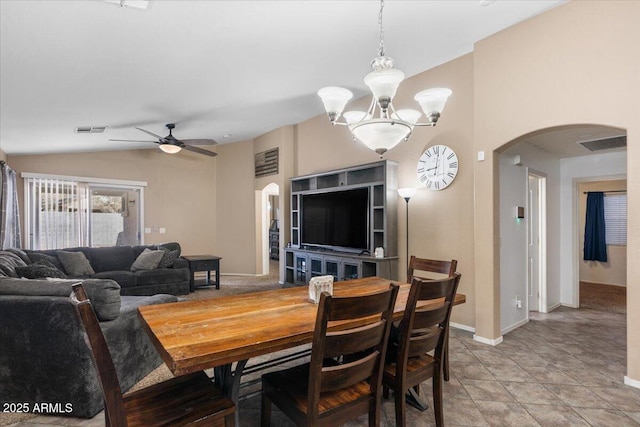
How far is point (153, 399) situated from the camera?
1478 millimetres

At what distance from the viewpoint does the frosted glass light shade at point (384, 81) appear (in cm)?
205

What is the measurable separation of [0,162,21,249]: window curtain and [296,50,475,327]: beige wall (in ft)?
17.8

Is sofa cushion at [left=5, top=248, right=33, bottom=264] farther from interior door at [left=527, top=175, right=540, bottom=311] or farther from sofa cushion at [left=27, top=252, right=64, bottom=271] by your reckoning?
interior door at [left=527, top=175, right=540, bottom=311]

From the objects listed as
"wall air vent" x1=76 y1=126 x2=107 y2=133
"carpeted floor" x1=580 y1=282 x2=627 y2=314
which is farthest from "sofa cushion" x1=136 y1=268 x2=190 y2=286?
"carpeted floor" x1=580 y1=282 x2=627 y2=314

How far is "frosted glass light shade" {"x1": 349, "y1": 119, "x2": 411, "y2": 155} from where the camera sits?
7.21 feet

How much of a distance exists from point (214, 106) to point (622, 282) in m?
8.23

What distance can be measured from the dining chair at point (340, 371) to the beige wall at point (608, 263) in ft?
21.8

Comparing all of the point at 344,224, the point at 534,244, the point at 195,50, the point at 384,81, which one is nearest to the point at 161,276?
the point at 344,224

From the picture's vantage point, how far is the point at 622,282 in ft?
20.9

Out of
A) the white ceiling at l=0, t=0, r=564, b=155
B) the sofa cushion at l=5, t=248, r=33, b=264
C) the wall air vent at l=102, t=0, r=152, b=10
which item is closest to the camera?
the wall air vent at l=102, t=0, r=152, b=10

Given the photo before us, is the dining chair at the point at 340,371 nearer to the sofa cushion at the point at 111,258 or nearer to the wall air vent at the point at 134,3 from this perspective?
the wall air vent at the point at 134,3

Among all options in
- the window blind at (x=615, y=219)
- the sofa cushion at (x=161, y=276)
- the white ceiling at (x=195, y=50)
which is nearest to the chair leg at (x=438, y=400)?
the white ceiling at (x=195, y=50)

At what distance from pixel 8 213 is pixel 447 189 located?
20.9 ft

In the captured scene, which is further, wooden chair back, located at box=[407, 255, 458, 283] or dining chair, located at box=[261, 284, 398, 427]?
wooden chair back, located at box=[407, 255, 458, 283]
